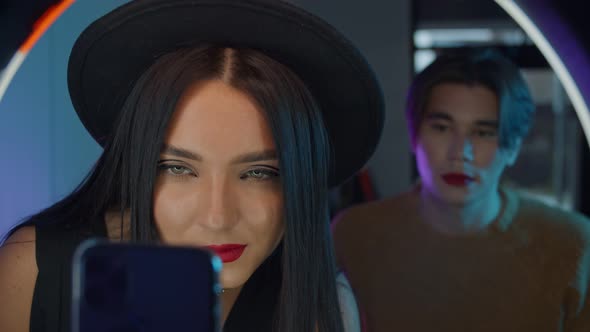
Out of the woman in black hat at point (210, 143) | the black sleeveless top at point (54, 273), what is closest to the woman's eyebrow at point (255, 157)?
the woman in black hat at point (210, 143)

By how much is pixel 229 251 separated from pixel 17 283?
0.37m

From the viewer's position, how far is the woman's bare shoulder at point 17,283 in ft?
3.13

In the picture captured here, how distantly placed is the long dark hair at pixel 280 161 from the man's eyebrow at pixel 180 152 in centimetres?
1

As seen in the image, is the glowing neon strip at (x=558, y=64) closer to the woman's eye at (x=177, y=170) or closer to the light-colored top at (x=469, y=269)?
the light-colored top at (x=469, y=269)

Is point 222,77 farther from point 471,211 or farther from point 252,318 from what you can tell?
point 471,211

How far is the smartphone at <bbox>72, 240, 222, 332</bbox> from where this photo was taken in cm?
45

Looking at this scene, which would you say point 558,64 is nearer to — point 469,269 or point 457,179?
point 457,179

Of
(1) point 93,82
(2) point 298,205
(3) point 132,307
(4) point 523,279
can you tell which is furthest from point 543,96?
(3) point 132,307

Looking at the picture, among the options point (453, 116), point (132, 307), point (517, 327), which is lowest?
point (517, 327)

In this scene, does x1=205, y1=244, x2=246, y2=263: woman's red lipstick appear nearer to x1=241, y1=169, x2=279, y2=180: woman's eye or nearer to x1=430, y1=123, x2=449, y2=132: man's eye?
x1=241, y1=169, x2=279, y2=180: woman's eye

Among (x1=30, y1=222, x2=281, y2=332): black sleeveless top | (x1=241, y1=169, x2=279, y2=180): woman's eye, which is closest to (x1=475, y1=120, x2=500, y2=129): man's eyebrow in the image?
(x1=241, y1=169, x2=279, y2=180): woman's eye

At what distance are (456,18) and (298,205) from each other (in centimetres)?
58

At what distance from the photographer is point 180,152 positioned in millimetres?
805

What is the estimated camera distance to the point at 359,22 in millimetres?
1144
